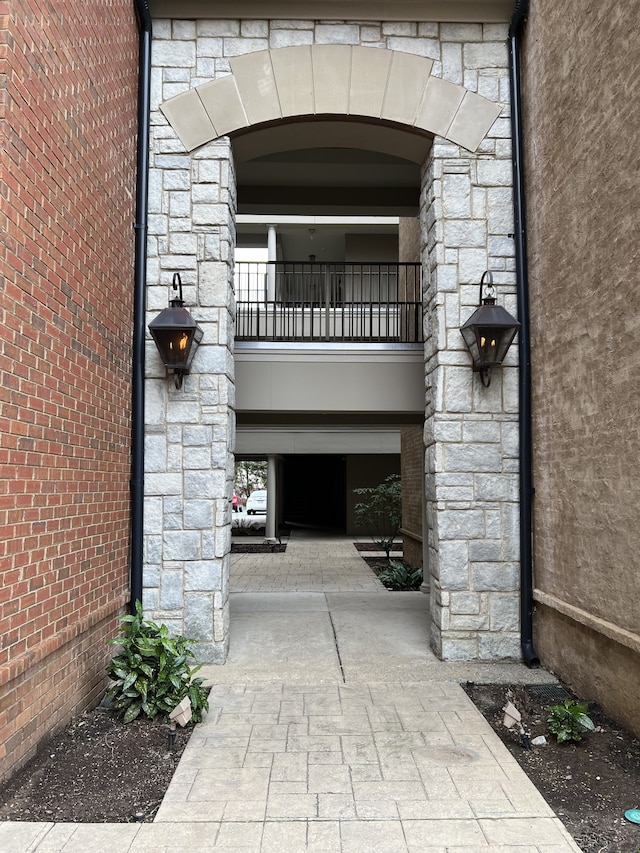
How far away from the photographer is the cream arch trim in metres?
5.41

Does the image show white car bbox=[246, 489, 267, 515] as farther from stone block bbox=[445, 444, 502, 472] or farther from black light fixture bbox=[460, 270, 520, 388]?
black light fixture bbox=[460, 270, 520, 388]

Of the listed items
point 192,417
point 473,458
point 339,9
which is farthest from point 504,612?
point 339,9

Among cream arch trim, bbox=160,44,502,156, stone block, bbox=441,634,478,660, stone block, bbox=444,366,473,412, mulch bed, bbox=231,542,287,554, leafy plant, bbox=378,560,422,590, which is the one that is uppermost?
cream arch trim, bbox=160,44,502,156

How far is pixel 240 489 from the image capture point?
3847 cm

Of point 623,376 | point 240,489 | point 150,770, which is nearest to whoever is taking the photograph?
point 150,770

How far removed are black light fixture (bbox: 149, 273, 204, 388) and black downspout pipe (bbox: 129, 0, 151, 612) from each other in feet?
0.87

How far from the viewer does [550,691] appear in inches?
182

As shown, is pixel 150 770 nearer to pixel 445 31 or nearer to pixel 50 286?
pixel 50 286

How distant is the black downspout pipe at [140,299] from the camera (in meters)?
5.14

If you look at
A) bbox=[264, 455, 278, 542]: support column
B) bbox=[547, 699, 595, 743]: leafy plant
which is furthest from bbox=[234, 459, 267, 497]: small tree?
bbox=[547, 699, 595, 743]: leafy plant

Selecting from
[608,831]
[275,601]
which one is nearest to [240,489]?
[275,601]

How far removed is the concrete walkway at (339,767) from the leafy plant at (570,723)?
1.30 feet

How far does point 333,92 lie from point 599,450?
377 centimetres

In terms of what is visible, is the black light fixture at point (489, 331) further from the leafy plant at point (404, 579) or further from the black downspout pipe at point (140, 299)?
the leafy plant at point (404, 579)
